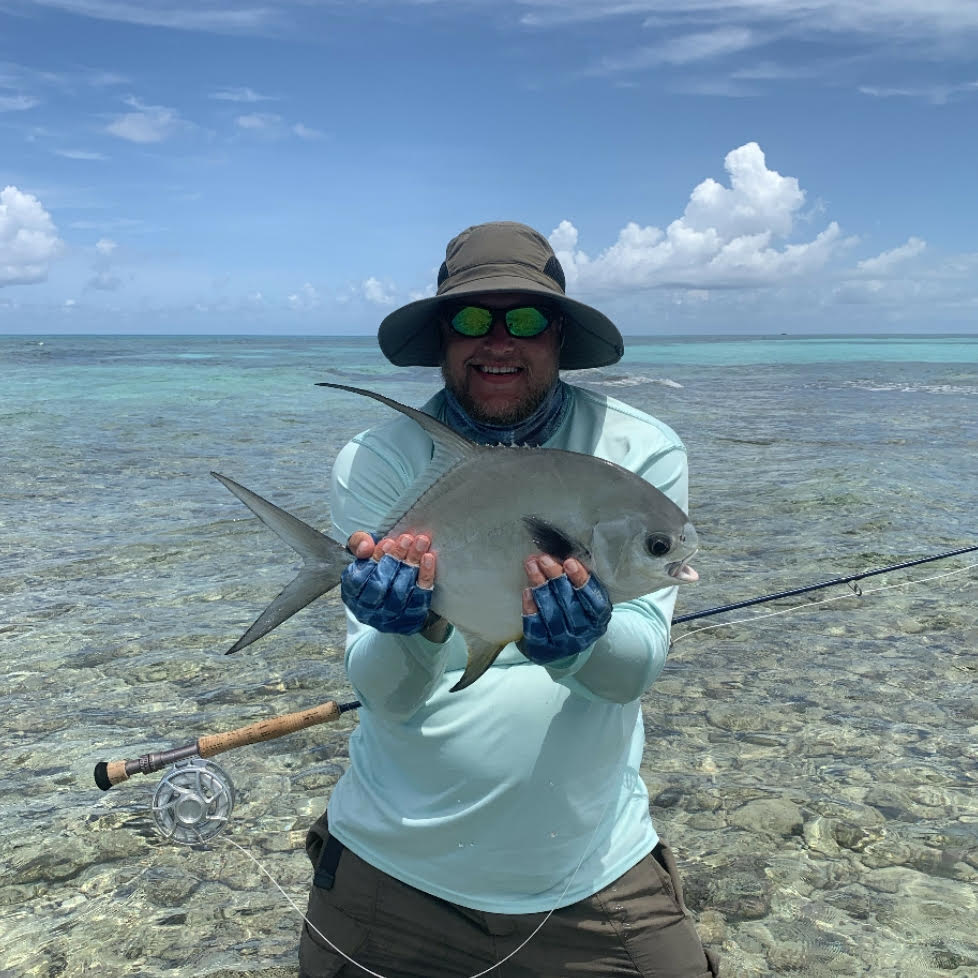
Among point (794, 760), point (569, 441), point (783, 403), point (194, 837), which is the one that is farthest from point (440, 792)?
point (783, 403)

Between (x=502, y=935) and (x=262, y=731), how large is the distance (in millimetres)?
1410

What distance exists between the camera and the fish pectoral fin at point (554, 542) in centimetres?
221

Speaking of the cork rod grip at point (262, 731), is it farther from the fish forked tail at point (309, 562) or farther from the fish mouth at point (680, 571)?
the fish mouth at point (680, 571)

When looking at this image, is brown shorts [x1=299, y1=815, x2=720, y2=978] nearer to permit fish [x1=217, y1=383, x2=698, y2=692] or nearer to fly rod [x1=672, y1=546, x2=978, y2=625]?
permit fish [x1=217, y1=383, x2=698, y2=692]

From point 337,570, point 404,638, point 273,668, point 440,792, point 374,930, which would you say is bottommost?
point 273,668

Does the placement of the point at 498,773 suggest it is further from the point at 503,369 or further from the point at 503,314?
the point at 503,314

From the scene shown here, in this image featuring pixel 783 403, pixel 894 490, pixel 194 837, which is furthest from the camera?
pixel 783 403

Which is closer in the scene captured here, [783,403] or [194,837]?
[194,837]

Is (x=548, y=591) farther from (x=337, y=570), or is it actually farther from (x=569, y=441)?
(x=569, y=441)

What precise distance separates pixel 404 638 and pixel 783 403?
28014mm

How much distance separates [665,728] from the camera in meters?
5.18

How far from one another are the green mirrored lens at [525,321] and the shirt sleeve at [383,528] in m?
0.44

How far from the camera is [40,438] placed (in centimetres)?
1867

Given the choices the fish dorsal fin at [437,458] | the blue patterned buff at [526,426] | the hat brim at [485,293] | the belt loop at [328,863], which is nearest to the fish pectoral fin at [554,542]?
the fish dorsal fin at [437,458]
